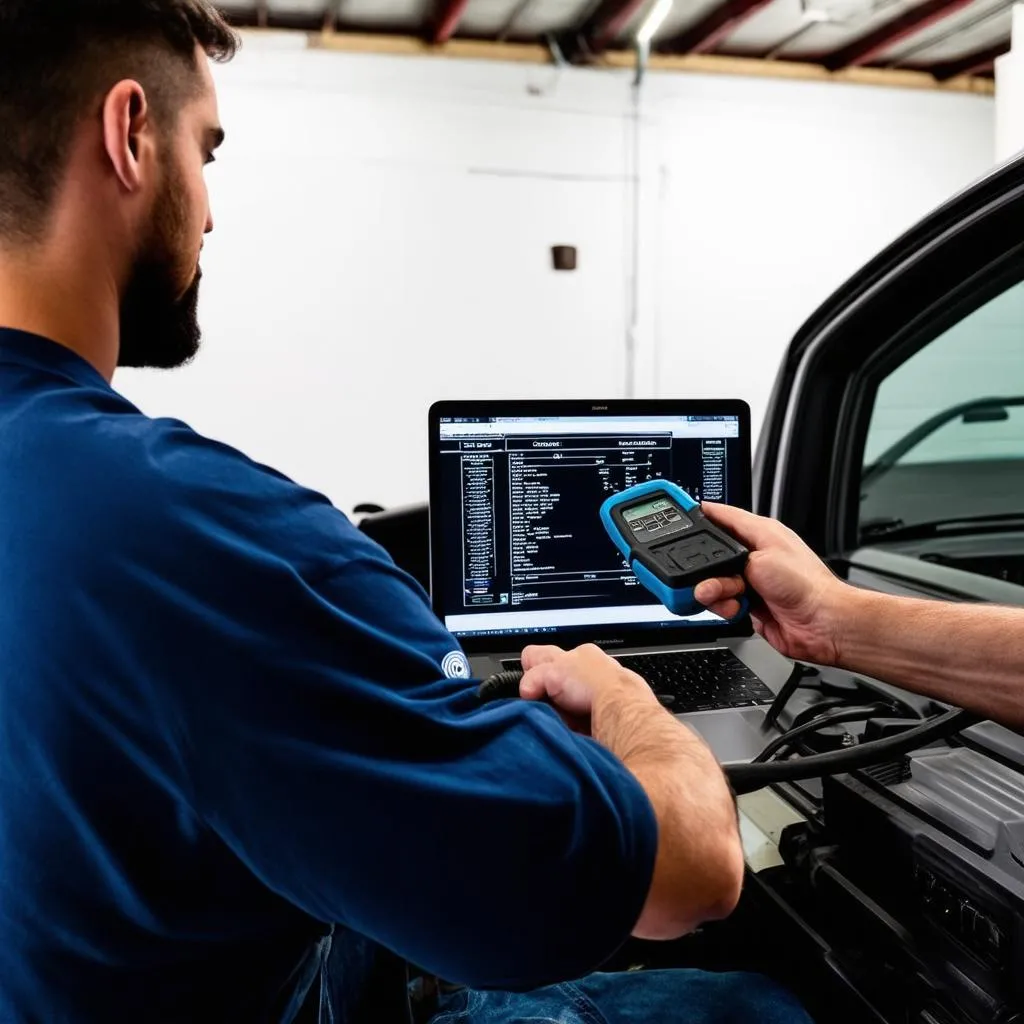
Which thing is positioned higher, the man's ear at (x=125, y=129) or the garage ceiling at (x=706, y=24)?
the garage ceiling at (x=706, y=24)

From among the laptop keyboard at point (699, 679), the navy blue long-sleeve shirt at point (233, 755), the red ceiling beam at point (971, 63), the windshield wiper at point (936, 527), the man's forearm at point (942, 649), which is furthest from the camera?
the red ceiling beam at point (971, 63)

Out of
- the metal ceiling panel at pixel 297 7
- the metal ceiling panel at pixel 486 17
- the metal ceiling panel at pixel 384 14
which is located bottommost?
the metal ceiling panel at pixel 297 7

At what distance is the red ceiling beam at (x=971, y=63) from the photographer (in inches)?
210

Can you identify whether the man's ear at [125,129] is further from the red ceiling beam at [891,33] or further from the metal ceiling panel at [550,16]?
the red ceiling beam at [891,33]

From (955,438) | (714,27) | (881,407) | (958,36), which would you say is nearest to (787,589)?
(881,407)

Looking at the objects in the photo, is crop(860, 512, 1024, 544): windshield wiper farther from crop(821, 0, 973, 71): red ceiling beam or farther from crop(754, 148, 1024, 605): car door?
crop(821, 0, 973, 71): red ceiling beam

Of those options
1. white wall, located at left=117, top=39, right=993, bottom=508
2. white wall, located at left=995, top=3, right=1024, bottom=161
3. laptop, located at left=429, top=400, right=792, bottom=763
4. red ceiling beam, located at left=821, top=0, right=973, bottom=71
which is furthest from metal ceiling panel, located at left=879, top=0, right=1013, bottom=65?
laptop, located at left=429, top=400, right=792, bottom=763

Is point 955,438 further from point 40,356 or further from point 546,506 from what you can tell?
point 40,356

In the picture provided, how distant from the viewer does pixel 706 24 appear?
485 cm

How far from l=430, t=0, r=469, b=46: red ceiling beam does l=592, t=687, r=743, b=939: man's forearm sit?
14.3 feet

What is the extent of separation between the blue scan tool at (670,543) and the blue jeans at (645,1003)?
372 mm

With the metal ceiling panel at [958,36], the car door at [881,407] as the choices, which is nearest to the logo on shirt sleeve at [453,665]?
the car door at [881,407]

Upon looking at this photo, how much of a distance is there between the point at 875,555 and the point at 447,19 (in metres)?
3.89

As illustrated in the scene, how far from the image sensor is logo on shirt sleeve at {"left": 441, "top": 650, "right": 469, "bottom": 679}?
1.96 ft
